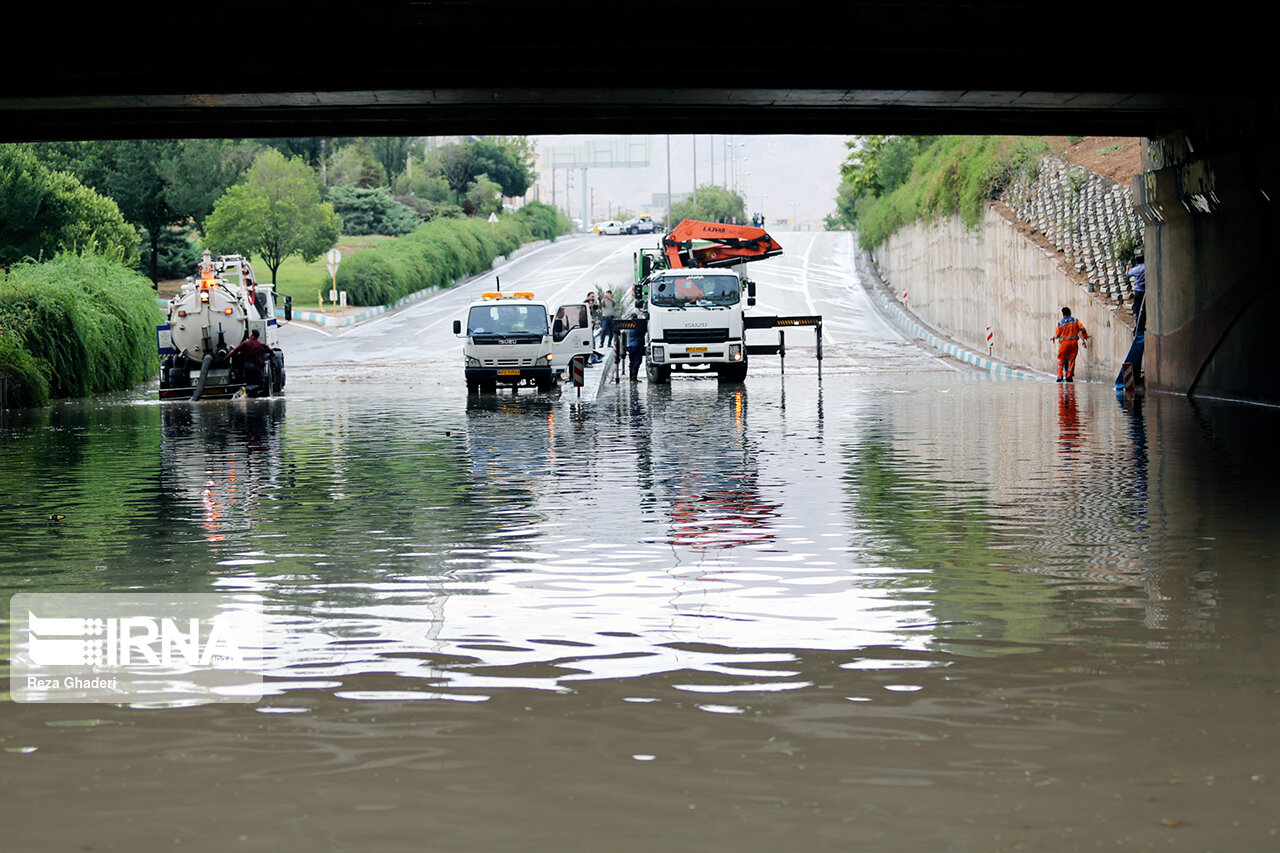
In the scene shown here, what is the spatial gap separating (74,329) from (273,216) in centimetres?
4338

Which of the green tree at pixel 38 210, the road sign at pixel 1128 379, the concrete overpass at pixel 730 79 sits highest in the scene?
the green tree at pixel 38 210

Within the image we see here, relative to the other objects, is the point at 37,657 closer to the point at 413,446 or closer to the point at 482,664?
the point at 482,664

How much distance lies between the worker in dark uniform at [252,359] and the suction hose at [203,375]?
1.54ft

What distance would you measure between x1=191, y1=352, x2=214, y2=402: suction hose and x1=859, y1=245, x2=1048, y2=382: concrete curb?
20899mm

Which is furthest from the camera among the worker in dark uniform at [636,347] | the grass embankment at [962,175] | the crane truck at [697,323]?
the grass embankment at [962,175]

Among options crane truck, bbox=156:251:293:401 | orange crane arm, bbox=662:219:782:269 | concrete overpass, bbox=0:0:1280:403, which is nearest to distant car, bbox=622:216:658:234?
orange crane arm, bbox=662:219:782:269

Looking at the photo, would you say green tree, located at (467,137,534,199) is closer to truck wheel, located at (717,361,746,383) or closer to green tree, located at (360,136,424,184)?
green tree, located at (360,136,424,184)

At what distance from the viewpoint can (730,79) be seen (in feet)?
74.9

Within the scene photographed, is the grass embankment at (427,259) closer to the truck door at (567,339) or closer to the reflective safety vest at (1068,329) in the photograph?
the truck door at (567,339)

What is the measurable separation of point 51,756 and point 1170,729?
14.2 ft

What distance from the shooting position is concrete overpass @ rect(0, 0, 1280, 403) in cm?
1941

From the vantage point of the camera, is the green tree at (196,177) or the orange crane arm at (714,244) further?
the green tree at (196,177)

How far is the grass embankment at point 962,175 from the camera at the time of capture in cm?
5088

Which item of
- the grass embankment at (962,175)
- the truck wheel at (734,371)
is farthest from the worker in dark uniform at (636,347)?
the grass embankment at (962,175)
